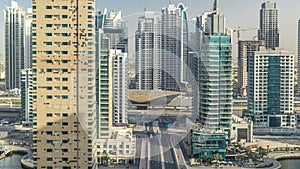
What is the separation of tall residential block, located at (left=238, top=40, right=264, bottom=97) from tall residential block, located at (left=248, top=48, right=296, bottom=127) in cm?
420

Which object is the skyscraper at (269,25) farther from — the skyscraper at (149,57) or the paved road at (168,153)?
the paved road at (168,153)

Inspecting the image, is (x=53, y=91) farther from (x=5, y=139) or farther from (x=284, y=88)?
(x=284, y=88)

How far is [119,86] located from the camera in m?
7.78

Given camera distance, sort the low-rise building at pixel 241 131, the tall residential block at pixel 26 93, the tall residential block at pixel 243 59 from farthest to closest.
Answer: the tall residential block at pixel 243 59 < the tall residential block at pixel 26 93 < the low-rise building at pixel 241 131

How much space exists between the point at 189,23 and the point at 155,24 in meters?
1.18

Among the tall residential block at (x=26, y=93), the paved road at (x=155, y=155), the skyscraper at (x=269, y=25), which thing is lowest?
the paved road at (x=155, y=155)

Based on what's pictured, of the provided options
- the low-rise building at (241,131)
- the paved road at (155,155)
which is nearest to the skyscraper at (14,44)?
the paved road at (155,155)

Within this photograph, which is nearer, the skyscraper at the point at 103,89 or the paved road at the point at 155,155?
the paved road at the point at 155,155

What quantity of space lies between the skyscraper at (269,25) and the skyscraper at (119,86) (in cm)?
828

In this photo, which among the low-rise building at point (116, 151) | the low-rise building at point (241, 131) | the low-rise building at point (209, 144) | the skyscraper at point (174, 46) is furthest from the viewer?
the skyscraper at point (174, 46)

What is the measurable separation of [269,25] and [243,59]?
5.91 feet

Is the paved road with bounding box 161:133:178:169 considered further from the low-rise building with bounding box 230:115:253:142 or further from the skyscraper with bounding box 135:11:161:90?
the skyscraper with bounding box 135:11:161:90

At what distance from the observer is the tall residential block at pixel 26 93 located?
866 centimetres

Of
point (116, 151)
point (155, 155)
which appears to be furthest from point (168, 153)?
point (116, 151)
